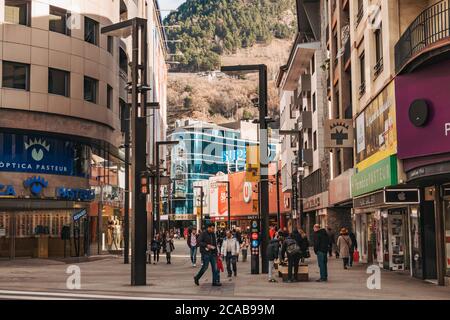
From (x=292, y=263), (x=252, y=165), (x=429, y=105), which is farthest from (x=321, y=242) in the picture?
(x=252, y=165)

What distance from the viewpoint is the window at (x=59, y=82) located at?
119 feet

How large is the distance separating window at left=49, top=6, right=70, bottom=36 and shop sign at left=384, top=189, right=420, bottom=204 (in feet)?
73.9

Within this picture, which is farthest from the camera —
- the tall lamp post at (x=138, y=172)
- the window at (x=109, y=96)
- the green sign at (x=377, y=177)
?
the window at (x=109, y=96)

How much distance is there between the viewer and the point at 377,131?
22.8 metres

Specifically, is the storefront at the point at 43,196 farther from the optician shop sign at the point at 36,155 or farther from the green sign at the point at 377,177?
the green sign at the point at 377,177

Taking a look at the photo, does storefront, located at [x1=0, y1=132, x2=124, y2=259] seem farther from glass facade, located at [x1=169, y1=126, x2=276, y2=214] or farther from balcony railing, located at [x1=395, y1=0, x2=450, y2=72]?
glass facade, located at [x1=169, y1=126, x2=276, y2=214]

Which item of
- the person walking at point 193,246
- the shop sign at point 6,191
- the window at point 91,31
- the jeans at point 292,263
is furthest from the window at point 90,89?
the jeans at point 292,263

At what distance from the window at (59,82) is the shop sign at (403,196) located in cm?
2124

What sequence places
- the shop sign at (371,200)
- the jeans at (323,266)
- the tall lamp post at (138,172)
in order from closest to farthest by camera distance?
1. the tall lamp post at (138,172)
2. the jeans at (323,266)
3. the shop sign at (371,200)

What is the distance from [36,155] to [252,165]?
45.2ft

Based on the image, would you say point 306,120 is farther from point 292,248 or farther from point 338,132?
point 292,248

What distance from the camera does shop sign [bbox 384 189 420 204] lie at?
69.9 ft

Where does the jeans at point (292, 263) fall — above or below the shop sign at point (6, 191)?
below

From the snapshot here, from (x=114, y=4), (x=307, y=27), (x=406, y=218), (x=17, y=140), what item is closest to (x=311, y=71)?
(x=307, y=27)
